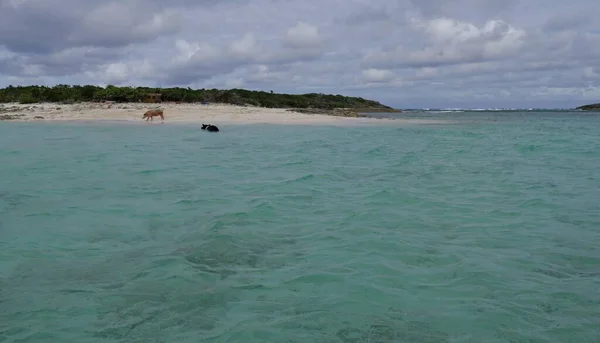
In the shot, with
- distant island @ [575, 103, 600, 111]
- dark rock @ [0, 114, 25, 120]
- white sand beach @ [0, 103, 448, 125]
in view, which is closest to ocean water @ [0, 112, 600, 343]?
white sand beach @ [0, 103, 448, 125]

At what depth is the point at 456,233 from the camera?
326 inches

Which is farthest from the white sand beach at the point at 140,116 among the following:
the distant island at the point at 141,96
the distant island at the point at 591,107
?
the distant island at the point at 591,107

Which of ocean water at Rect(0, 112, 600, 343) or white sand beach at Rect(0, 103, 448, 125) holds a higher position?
white sand beach at Rect(0, 103, 448, 125)

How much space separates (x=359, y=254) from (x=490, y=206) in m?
4.48

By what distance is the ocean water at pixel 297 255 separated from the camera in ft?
16.4

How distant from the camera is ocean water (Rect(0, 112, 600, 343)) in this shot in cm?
500

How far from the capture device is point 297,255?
7.12 m

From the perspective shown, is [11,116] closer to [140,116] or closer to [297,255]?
[140,116]

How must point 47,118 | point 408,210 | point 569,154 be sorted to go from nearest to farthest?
point 408,210 < point 569,154 < point 47,118

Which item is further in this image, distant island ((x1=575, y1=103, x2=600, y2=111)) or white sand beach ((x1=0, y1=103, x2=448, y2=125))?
distant island ((x1=575, y1=103, x2=600, y2=111))

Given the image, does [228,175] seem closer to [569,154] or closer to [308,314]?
[308,314]

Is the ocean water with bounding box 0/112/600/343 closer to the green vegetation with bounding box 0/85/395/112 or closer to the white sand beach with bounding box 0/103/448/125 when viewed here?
the white sand beach with bounding box 0/103/448/125

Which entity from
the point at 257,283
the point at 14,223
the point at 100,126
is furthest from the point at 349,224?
the point at 100,126

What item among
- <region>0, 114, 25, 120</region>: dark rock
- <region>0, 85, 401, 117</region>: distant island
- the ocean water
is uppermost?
<region>0, 85, 401, 117</region>: distant island
